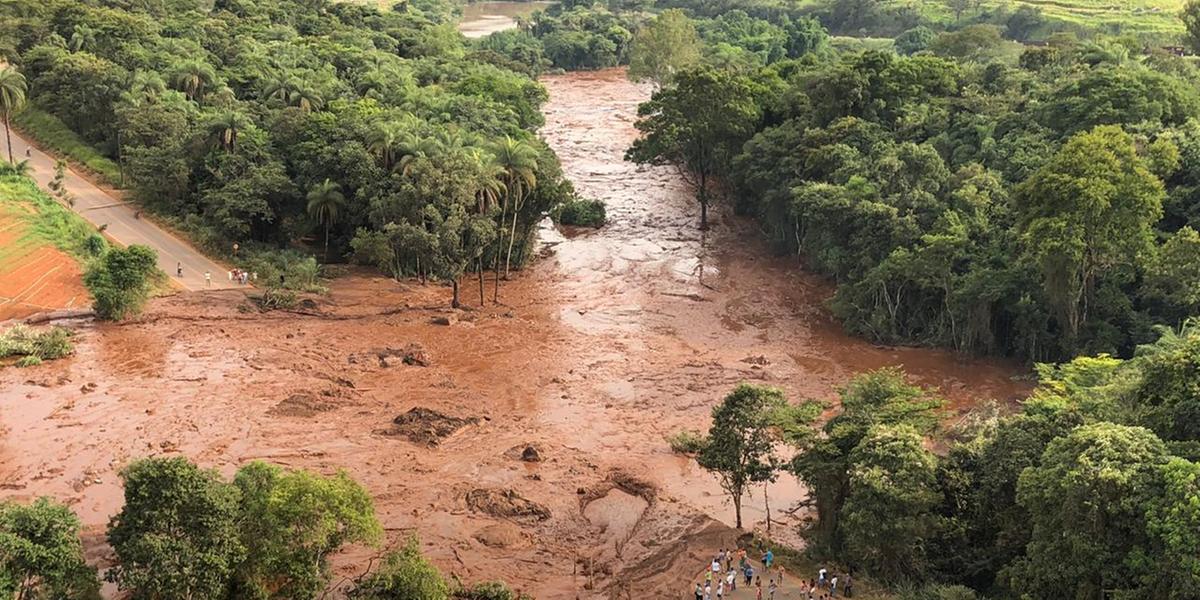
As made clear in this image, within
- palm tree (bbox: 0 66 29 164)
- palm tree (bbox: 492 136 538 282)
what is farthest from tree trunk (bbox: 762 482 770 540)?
palm tree (bbox: 0 66 29 164)

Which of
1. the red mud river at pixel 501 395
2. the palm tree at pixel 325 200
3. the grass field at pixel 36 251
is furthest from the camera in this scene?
the palm tree at pixel 325 200

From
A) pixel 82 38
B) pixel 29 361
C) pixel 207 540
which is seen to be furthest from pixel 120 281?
pixel 82 38

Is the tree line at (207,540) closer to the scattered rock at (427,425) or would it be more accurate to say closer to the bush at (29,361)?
the scattered rock at (427,425)

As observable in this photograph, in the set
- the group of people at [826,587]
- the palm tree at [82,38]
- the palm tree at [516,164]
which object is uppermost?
the palm tree at [82,38]

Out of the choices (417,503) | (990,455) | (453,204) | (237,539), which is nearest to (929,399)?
(990,455)

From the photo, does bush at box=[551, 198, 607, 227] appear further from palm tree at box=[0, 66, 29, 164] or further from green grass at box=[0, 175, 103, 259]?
palm tree at box=[0, 66, 29, 164]

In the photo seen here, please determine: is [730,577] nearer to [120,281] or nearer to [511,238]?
[511,238]

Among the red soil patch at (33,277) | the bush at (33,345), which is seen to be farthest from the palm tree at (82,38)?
the bush at (33,345)
